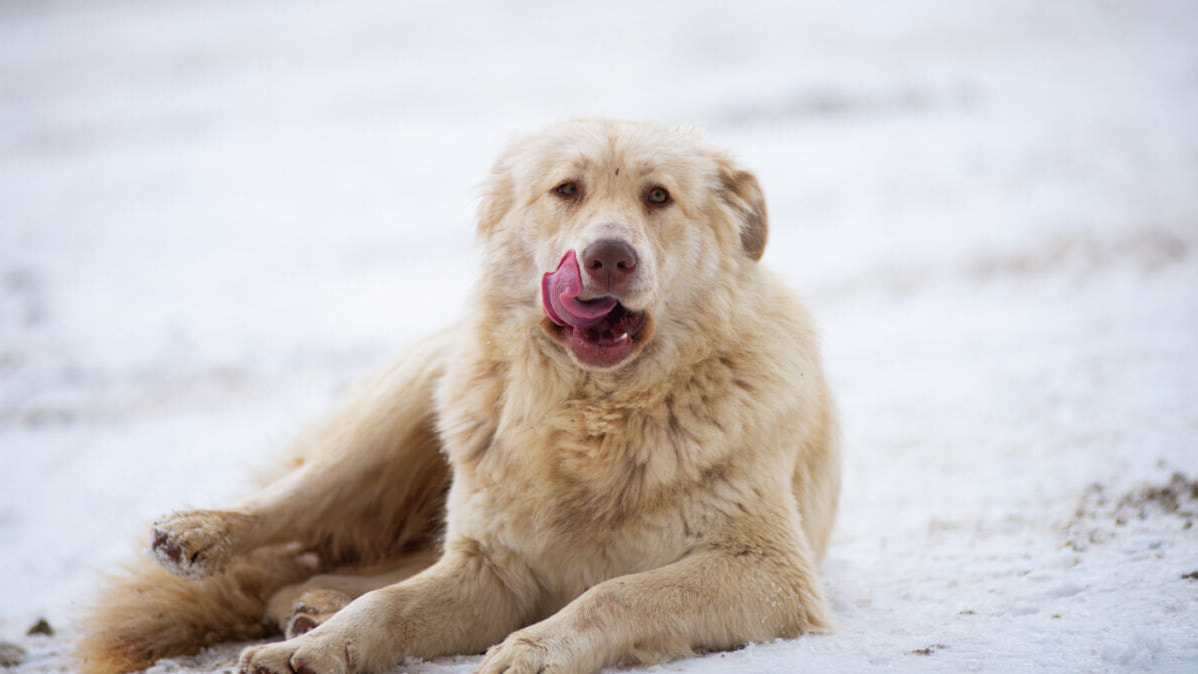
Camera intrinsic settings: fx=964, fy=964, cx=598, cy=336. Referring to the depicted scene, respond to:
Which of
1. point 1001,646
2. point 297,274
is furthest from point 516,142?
point 297,274

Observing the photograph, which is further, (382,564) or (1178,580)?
(382,564)

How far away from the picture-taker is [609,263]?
306 centimetres

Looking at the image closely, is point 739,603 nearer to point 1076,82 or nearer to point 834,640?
point 834,640

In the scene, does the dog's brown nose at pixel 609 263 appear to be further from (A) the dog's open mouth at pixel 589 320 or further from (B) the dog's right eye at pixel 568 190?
(B) the dog's right eye at pixel 568 190

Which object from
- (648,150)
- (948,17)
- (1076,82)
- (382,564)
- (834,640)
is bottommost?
(382,564)

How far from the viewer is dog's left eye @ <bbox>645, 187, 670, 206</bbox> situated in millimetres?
3527

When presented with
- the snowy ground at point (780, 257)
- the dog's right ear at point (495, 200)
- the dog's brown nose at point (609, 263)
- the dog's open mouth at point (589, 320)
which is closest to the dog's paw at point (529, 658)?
the snowy ground at point (780, 257)

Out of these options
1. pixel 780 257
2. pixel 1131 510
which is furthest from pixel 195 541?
pixel 780 257

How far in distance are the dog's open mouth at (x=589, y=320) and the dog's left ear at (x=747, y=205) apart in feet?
2.19

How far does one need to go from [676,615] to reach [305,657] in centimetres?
111

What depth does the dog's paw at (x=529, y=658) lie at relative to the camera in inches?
105

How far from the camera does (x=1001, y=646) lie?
283 cm

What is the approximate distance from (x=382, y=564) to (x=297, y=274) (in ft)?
30.7

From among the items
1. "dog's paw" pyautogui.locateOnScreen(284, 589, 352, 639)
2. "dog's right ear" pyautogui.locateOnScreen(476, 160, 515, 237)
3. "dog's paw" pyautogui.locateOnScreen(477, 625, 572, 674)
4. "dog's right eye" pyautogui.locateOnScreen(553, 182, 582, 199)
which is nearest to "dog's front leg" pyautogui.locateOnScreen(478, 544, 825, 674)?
"dog's paw" pyautogui.locateOnScreen(477, 625, 572, 674)
